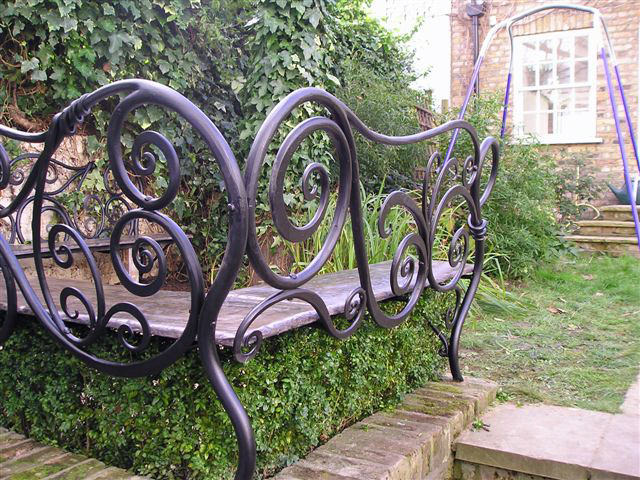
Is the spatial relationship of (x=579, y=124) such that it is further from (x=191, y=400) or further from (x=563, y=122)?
(x=191, y=400)

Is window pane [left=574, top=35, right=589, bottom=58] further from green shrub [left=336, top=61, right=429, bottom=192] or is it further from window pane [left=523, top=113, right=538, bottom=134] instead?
green shrub [left=336, top=61, right=429, bottom=192]

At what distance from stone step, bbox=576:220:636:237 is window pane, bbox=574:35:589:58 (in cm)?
299

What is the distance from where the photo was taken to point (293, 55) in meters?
3.95

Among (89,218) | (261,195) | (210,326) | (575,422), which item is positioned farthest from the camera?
(261,195)

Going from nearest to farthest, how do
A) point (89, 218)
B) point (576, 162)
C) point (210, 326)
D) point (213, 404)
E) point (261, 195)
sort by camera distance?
point (210, 326)
point (213, 404)
point (89, 218)
point (261, 195)
point (576, 162)

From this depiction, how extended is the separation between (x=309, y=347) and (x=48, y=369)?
80 centimetres

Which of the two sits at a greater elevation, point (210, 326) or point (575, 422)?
point (210, 326)

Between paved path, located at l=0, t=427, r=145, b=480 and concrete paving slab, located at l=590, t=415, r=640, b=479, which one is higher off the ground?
paved path, located at l=0, t=427, r=145, b=480

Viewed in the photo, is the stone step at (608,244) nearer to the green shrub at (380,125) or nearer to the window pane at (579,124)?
the window pane at (579,124)

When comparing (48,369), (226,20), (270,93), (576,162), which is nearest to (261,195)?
(270,93)

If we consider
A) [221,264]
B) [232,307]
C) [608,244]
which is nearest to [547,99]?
[608,244]

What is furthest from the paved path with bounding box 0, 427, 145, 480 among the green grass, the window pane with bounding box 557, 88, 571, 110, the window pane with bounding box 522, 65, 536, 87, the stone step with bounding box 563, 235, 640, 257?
the window pane with bounding box 522, 65, 536, 87

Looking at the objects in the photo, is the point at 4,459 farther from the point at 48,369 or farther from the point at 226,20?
the point at 226,20

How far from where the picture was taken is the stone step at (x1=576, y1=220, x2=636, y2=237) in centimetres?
789
